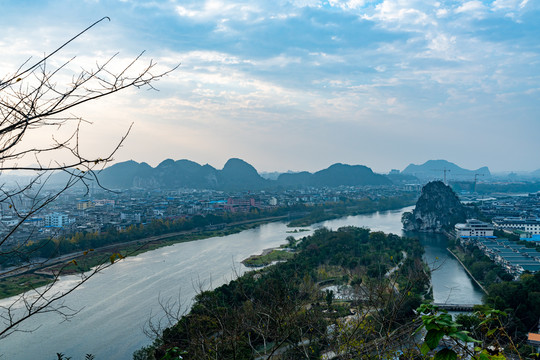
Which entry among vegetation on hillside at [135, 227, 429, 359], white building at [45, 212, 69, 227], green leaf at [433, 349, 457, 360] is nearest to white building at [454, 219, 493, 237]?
vegetation on hillside at [135, 227, 429, 359]

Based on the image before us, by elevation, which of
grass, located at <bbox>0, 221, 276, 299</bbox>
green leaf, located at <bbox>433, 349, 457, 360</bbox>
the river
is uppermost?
green leaf, located at <bbox>433, 349, 457, 360</bbox>

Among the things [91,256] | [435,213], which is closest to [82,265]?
[91,256]

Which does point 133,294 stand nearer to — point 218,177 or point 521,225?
point 521,225

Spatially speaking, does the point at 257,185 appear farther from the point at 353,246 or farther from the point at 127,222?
the point at 353,246

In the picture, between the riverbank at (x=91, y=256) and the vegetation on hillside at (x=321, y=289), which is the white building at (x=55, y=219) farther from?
the vegetation on hillside at (x=321, y=289)

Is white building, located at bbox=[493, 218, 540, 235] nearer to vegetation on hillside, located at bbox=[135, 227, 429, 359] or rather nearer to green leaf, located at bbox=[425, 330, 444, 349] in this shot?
vegetation on hillside, located at bbox=[135, 227, 429, 359]

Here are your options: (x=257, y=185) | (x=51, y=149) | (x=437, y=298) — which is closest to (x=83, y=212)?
(x=437, y=298)

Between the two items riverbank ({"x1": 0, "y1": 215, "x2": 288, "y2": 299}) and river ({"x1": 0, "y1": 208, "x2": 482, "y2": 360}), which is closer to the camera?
river ({"x1": 0, "y1": 208, "x2": 482, "y2": 360})
